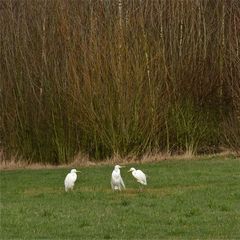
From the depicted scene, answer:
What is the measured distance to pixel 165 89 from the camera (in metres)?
23.2

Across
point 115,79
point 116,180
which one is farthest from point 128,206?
point 115,79

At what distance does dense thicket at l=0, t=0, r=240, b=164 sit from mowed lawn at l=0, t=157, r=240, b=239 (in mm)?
5050

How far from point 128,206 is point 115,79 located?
10.7 metres

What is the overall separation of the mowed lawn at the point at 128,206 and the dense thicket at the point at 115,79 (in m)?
5.05

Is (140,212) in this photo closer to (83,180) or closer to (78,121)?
(83,180)

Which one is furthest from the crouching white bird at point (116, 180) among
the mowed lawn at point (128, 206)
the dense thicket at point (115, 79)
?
the dense thicket at point (115, 79)

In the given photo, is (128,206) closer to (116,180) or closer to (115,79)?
(116,180)

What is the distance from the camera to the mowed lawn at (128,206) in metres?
9.45

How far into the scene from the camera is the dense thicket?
22.0 metres

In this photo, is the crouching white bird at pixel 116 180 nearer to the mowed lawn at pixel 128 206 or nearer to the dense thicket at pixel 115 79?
the mowed lawn at pixel 128 206

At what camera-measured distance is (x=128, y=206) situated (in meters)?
11.6

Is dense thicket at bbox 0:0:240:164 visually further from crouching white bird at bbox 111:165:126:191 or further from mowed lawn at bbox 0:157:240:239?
crouching white bird at bbox 111:165:126:191

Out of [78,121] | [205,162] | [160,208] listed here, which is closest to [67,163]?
[78,121]

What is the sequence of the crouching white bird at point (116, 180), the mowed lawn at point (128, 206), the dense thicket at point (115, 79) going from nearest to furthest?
the mowed lawn at point (128, 206), the crouching white bird at point (116, 180), the dense thicket at point (115, 79)
